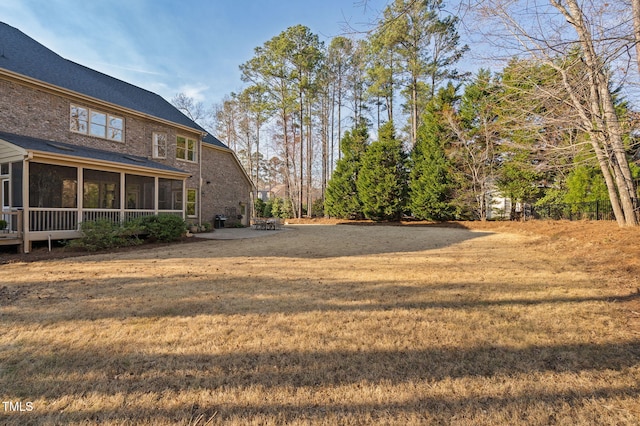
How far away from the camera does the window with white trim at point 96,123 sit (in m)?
11.6

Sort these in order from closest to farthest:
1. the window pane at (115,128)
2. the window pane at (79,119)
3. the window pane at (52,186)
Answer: the window pane at (52,186), the window pane at (79,119), the window pane at (115,128)

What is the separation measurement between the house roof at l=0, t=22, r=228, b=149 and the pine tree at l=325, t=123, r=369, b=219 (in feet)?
38.7

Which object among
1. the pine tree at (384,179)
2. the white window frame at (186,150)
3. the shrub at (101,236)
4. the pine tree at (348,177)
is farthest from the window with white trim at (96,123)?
the pine tree at (384,179)

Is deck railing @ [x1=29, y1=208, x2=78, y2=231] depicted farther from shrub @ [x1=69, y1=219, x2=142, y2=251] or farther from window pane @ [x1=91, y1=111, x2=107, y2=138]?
window pane @ [x1=91, y1=111, x2=107, y2=138]

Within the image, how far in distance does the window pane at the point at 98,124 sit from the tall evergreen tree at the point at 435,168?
18.0 metres

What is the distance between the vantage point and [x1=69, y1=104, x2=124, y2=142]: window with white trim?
11578mm

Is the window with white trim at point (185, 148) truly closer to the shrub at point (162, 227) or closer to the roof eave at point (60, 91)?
the roof eave at point (60, 91)

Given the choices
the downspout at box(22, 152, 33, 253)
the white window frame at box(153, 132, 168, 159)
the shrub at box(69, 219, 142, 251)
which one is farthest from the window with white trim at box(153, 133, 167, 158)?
the downspout at box(22, 152, 33, 253)

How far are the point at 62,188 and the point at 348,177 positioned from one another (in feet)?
60.4

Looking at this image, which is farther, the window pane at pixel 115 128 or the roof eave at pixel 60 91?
the window pane at pixel 115 128

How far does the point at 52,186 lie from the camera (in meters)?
9.71

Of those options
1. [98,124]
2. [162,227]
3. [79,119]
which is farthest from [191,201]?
[79,119]

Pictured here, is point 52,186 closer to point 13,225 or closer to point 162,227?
point 13,225

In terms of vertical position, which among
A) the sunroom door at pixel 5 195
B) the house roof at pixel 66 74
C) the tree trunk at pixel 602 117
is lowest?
the sunroom door at pixel 5 195
